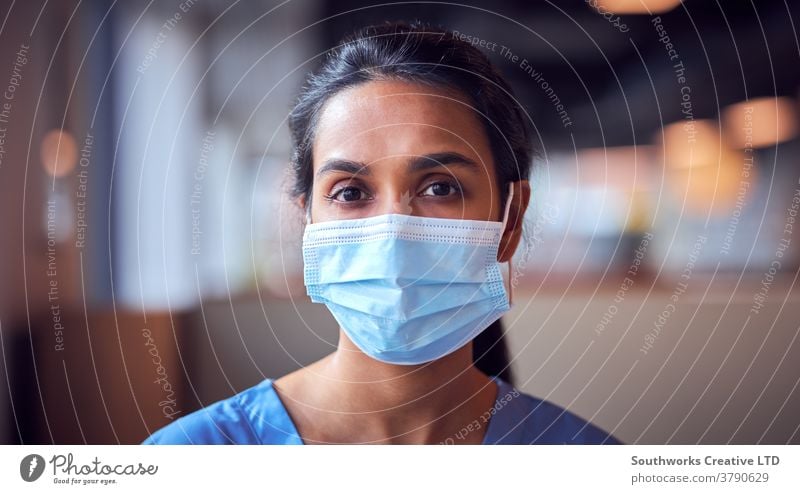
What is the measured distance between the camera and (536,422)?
1.05 m

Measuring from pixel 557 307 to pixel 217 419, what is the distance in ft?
1.77

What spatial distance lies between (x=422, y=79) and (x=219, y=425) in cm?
59

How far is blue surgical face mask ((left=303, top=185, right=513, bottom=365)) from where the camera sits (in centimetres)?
95

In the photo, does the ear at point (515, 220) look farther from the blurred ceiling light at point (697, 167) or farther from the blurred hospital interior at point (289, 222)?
the blurred ceiling light at point (697, 167)

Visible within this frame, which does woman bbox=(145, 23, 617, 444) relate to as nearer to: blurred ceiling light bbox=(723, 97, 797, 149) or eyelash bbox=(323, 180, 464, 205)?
eyelash bbox=(323, 180, 464, 205)

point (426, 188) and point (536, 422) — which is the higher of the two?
point (426, 188)

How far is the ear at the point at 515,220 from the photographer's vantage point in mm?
990

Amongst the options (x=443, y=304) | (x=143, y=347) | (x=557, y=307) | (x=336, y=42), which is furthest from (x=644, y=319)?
(x=143, y=347)
